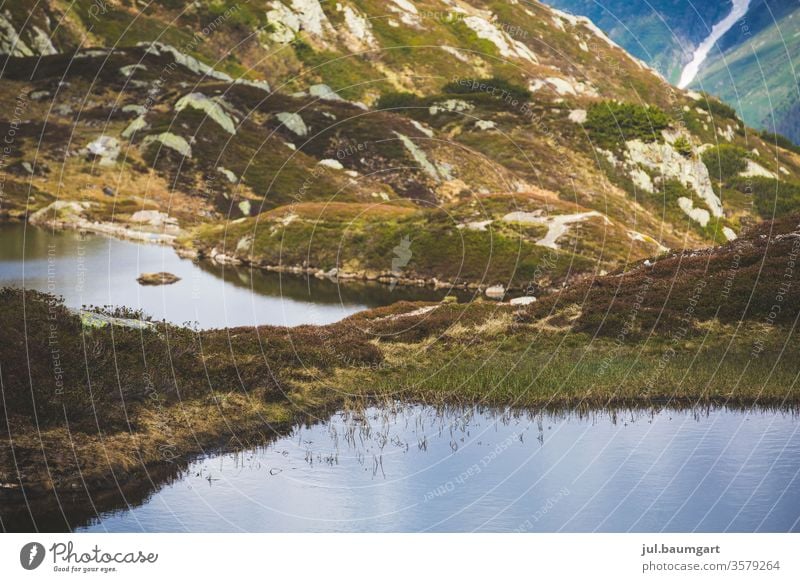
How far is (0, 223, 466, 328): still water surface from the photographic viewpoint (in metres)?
58.9

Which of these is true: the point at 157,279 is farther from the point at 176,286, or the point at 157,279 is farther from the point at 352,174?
the point at 352,174

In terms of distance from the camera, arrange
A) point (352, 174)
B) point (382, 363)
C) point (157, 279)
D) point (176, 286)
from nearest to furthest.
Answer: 1. point (382, 363)
2. point (176, 286)
3. point (157, 279)
4. point (352, 174)

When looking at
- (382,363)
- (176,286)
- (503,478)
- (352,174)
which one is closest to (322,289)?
(176,286)

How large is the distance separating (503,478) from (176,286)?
167ft

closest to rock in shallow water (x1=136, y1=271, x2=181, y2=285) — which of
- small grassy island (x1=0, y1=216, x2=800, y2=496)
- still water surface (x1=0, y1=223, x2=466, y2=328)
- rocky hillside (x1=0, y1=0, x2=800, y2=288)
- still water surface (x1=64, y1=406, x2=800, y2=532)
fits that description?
still water surface (x1=0, y1=223, x2=466, y2=328)

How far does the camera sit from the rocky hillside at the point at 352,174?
88562mm

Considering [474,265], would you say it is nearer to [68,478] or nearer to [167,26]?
[68,478]

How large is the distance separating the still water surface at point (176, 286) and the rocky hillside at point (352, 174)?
758 centimetres

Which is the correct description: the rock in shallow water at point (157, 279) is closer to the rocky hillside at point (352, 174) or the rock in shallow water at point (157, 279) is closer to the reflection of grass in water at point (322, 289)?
the reflection of grass in water at point (322, 289)

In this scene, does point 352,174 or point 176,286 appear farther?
point 352,174

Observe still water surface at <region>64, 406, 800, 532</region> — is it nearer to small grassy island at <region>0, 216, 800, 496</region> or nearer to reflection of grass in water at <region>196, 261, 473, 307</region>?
small grassy island at <region>0, 216, 800, 496</region>

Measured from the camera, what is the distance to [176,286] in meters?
71.5

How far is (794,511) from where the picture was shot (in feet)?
71.5

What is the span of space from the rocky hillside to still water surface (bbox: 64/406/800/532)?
50982 millimetres
